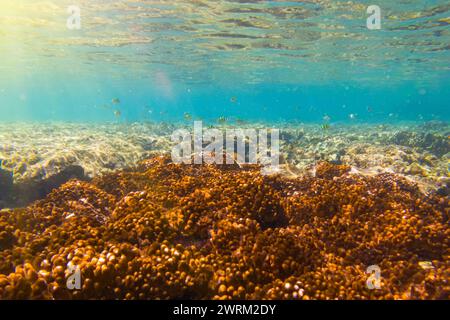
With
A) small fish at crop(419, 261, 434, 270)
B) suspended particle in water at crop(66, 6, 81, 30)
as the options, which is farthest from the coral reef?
suspended particle in water at crop(66, 6, 81, 30)

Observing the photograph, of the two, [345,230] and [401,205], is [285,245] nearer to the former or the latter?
[345,230]

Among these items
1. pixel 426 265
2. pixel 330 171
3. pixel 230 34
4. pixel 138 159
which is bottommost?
pixel 426 265

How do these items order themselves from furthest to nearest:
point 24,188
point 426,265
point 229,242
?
point 24,188 < point 229,242 < point 426,265

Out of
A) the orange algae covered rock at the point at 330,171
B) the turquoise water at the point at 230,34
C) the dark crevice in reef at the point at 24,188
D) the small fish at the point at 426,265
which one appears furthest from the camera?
the turquoise water at the point at 230,34

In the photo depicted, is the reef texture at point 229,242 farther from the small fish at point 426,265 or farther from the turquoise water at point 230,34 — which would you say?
the turquoise water at point 230,34

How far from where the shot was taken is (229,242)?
5.05 metres

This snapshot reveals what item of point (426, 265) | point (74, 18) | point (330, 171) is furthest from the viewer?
point (74, 18)

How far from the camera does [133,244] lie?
16.5 feet

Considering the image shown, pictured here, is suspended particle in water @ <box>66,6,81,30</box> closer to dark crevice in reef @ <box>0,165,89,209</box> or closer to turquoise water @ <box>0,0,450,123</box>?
turquoise water @ <box>0,0,450,123</box>

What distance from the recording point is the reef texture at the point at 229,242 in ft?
13.2

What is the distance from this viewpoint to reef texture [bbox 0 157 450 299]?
158 inches

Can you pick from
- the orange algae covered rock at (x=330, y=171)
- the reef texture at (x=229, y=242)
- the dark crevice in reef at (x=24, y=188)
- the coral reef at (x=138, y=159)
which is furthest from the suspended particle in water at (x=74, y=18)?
the orange algae covered rock at (x=330, y=171)

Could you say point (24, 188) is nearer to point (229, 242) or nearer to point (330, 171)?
point (229, 242)

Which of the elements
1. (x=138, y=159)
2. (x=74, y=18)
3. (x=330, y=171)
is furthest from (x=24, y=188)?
(x=74, y=18)
